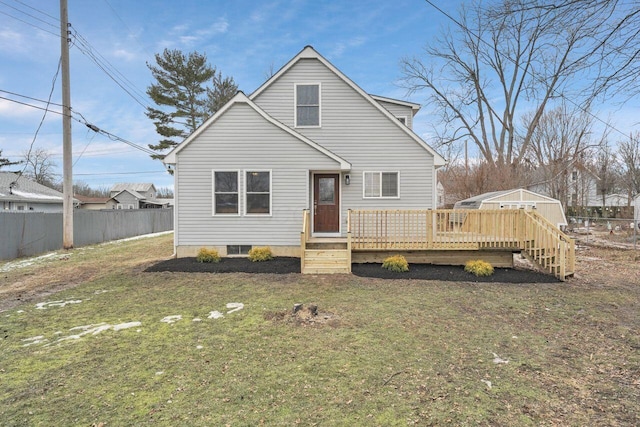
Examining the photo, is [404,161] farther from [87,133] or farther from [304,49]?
[87,133]

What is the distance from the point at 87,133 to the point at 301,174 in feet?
37.9

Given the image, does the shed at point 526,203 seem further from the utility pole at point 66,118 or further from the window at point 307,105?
the utility pole at point 66,118

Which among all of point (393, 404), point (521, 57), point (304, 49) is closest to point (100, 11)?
point (304, 49)

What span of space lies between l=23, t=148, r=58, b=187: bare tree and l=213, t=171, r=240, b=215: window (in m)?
45.5

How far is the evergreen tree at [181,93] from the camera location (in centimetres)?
2584

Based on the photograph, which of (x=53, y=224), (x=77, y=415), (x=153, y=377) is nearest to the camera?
(x=77, y=415)

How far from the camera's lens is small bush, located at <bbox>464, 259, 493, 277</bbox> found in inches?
326

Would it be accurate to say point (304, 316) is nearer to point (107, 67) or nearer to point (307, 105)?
point (307, 105)

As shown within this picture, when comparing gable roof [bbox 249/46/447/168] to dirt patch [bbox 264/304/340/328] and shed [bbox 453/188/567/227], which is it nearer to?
dirt patch [bbox 264/304/340/328]

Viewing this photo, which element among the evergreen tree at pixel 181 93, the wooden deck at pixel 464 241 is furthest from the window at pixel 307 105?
the evergreen tree at pixel 181 93

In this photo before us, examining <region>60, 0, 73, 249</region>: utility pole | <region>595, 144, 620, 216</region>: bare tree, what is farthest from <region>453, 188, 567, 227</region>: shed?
<region>60, 0, 73, 249</region>: utility pole

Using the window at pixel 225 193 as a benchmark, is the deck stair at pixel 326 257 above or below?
below

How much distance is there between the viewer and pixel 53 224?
13.8 meters

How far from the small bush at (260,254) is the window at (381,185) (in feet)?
11.6
